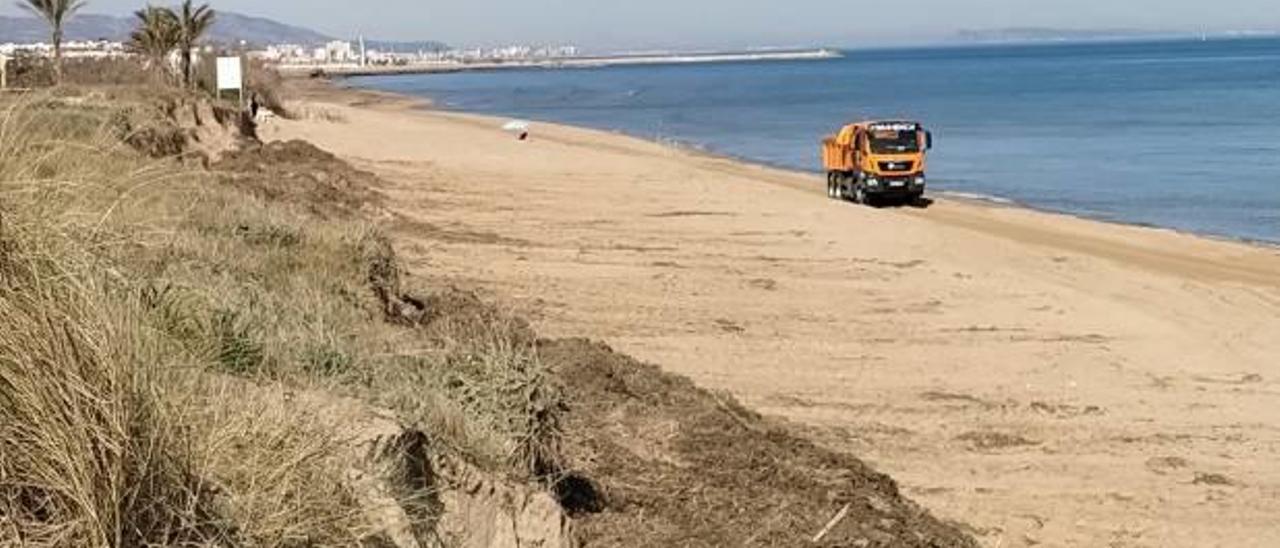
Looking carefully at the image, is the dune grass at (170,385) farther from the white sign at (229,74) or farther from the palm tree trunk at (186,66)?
the white sign at (229,74)

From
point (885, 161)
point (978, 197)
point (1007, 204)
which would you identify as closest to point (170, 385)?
point (885, 161)

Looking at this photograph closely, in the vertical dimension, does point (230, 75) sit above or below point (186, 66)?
below

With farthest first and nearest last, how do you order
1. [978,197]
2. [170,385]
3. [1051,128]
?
[1051,128] → [978,197] → [170,385]

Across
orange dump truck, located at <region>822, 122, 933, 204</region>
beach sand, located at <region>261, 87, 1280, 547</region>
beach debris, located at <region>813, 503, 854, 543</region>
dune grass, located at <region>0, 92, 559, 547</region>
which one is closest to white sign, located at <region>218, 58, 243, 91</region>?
beach sand, located at <region>261, 87, 1280, 547</region>

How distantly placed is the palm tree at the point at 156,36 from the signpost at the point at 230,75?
1696 mm

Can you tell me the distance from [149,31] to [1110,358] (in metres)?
34.5

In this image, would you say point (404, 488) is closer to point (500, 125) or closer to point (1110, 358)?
point (1110, 358)

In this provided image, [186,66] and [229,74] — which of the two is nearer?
[186,66]

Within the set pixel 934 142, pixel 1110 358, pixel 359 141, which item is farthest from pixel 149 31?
pixel 1110 358

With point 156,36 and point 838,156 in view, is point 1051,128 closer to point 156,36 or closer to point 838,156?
point 838,156

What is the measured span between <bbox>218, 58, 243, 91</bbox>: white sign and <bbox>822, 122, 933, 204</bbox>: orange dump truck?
1860 centimetres

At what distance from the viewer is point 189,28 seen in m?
43.9

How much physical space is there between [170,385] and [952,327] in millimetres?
13517

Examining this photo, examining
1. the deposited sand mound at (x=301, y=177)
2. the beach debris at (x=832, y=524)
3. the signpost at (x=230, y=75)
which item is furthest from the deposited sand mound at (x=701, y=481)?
the signpost at (x=230, y=75)
